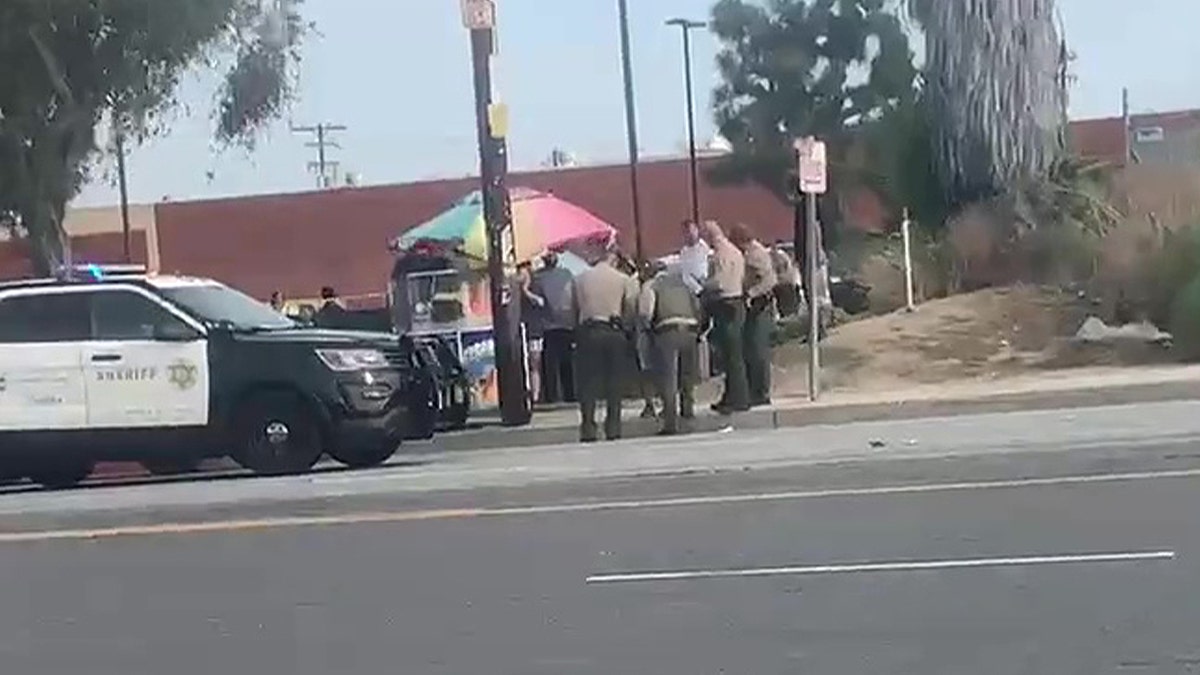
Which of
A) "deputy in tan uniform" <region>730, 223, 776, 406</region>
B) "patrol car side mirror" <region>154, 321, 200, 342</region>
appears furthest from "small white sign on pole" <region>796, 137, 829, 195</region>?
"patrol car side mirror" <region>154, 321, 200, 342</region>

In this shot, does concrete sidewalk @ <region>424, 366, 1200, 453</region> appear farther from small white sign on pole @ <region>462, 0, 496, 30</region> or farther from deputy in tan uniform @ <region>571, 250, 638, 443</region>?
small white sign on pole @ <region>462, 0, 496, 30</region>

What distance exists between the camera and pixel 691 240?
21609 millimetres

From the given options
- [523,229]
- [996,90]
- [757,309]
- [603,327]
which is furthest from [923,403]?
[523,229]

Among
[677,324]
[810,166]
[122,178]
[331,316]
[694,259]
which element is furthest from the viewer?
[122,178]

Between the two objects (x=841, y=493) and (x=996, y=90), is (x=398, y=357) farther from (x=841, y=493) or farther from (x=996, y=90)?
(x=996, y=90)

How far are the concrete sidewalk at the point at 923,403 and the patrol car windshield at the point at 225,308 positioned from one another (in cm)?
254

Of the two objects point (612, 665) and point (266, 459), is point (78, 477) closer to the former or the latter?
point (266, 459)

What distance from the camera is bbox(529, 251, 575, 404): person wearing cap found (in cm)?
2238

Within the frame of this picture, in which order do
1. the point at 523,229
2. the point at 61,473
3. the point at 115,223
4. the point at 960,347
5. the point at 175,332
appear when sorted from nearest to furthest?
the point at 175,332
the point at 61,473
the point at 960,347
the point at 523,229
the point at 115,223

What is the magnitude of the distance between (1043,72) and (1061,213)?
5.98ft

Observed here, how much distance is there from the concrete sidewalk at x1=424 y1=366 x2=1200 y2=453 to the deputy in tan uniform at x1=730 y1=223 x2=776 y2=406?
0.90 feet

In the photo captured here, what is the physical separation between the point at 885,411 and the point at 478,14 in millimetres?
5288

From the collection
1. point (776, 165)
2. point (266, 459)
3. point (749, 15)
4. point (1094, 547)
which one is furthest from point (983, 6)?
point (749, 15)

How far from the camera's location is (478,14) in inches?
826
